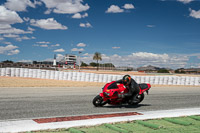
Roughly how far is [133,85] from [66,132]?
14.3ft

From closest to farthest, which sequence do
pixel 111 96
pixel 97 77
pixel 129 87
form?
1. pixel 111 96
2. pixel 129 87
3. pixel 97 77

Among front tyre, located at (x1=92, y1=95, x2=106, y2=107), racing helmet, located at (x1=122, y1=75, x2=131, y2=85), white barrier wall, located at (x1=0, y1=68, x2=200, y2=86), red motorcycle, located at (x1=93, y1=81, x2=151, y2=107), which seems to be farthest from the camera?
white barrier wall, located at (x1=0, y1=68, x2=200, y2=86)

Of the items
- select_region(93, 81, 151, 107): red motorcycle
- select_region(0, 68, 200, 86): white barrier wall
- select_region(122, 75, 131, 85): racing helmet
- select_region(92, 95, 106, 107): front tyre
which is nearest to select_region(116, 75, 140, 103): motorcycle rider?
select_region(122, 75, 131, 85): racing helmet

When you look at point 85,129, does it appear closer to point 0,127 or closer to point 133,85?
point 0,127

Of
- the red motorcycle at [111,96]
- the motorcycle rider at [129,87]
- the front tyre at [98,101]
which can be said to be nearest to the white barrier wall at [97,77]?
the motorcycle rider at [129,87]

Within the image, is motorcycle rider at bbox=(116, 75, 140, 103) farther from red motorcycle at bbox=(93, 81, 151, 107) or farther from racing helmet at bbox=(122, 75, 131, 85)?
red motorcycle at bbox=(93, 81, 151, 107)

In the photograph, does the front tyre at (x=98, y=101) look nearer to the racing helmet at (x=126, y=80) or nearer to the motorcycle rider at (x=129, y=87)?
the motorcycle rider at (x=129, y=87)

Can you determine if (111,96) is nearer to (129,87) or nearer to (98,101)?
(98,101)

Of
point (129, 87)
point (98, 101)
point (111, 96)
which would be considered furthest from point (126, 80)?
point (98, 101)

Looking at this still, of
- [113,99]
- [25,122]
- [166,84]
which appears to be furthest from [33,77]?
[25,122]

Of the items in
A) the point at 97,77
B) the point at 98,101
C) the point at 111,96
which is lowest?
the point at 98,101

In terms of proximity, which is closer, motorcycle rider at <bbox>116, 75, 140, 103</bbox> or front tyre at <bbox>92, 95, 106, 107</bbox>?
motorcycle rider at <bbox>116, 75, 140, 103</bbox>

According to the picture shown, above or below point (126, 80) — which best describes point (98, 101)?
below

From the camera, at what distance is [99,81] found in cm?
2516
